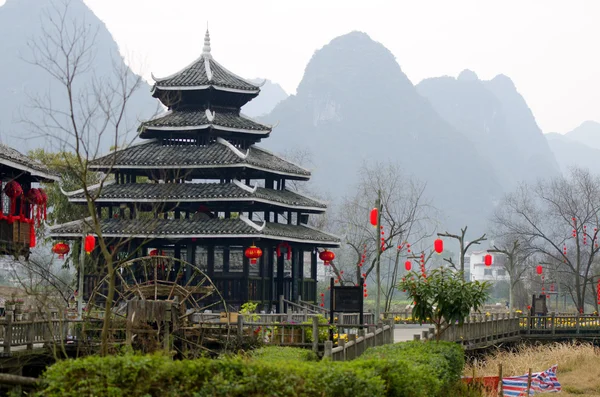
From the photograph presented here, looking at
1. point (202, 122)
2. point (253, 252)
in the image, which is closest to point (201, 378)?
point (253, 252)

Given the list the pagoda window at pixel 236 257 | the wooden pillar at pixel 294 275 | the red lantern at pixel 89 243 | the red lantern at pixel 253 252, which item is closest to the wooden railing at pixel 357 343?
the red lantern at pixel 253 252

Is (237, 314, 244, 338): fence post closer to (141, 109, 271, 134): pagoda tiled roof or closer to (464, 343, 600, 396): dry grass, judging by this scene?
(464, 343, 600, 396): dry grass

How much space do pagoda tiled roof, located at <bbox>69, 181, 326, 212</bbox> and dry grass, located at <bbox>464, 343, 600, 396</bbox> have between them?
1158 centimetres

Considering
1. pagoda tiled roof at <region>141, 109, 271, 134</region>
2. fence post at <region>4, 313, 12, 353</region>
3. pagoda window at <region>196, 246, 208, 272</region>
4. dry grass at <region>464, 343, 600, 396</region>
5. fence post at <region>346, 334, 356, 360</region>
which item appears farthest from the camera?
pagoda tiled roof at <region>141, 109, 271, 134</region>

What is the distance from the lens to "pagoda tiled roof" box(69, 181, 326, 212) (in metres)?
38.6

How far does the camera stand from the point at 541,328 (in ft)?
144

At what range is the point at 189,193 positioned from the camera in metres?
39.2

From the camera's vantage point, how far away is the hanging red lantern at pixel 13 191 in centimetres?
2972

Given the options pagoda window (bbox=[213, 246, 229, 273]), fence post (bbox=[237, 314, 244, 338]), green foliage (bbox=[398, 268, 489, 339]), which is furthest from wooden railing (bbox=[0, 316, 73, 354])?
pagoda window (bbox=[213, 246, 229, 273])

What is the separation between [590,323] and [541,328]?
10.6 ft

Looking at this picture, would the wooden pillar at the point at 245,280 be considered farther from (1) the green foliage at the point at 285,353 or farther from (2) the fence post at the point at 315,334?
(1) the green foliage at the point at 285,353

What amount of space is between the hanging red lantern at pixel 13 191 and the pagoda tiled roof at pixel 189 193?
800cm

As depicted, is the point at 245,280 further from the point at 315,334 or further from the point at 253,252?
the point at 315,334

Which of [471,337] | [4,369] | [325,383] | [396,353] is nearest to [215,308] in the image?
[471,337]
